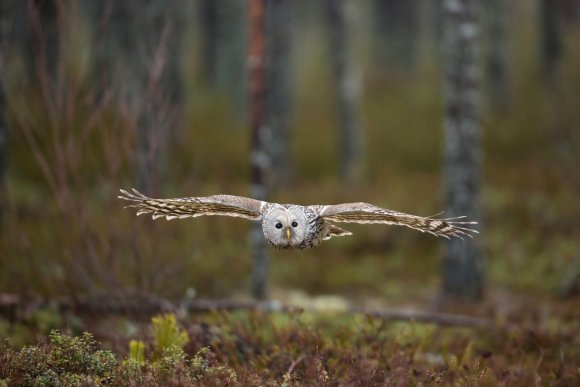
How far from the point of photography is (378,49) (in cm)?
3136

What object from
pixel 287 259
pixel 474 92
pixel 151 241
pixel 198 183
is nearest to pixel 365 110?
pixel 198 183

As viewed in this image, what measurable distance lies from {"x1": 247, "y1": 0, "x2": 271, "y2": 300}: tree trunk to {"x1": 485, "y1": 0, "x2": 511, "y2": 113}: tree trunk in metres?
13.5

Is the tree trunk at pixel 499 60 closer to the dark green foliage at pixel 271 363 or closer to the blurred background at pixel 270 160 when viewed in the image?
the blurred background at pixel 270 160

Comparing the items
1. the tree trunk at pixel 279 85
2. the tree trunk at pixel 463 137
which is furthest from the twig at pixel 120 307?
the tree trunk at pixel 279 85

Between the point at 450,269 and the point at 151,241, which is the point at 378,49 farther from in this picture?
the point at 151,241

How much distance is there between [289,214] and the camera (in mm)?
4957

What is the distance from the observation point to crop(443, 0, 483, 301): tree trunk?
34.2 ft

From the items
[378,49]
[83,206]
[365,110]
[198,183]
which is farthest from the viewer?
[378,49]

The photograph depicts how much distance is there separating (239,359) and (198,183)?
10050 mm

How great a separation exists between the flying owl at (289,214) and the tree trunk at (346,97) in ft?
37.8

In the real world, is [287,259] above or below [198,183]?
below

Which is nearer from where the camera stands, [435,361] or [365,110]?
[435,361]

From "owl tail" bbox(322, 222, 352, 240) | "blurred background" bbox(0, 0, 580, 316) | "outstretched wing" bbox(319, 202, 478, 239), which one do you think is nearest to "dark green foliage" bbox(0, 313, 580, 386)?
"owl tail" bbox(322, 222, 352, 240)

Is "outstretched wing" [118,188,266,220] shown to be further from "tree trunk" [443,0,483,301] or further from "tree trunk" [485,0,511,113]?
"tree trunk" [485,0,511,113]
